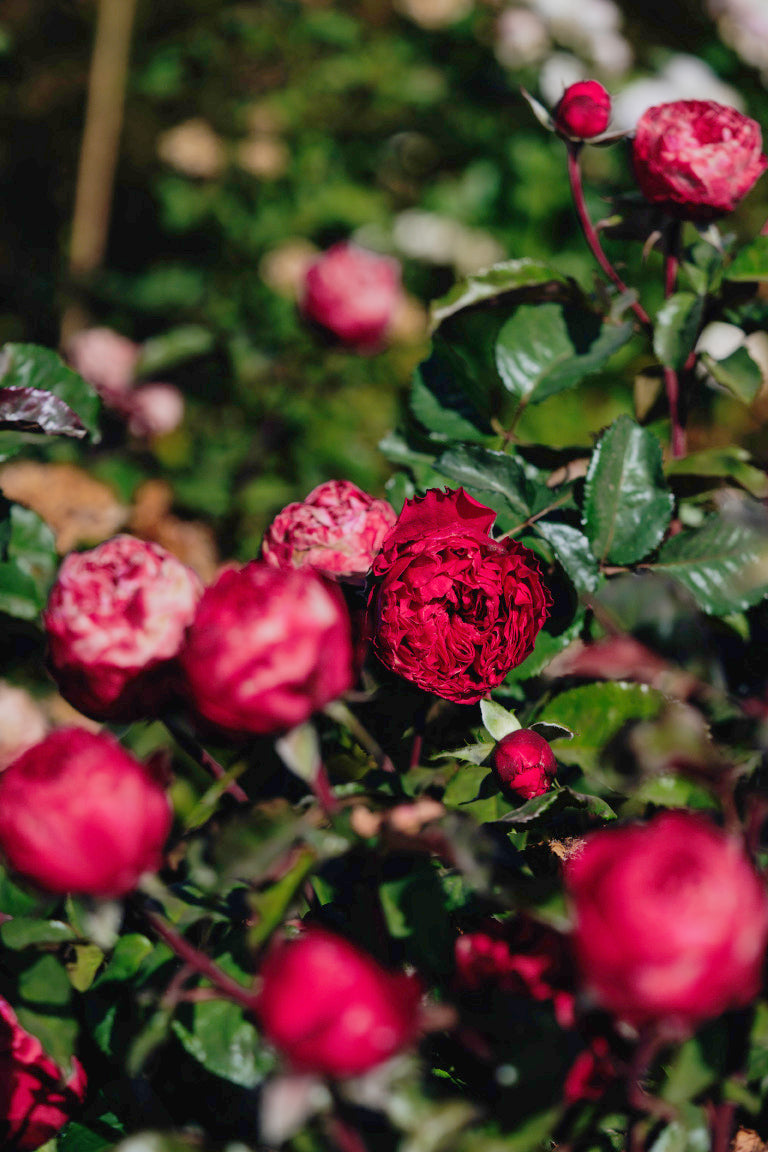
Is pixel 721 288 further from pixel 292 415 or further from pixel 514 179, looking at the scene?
pixel 514 179

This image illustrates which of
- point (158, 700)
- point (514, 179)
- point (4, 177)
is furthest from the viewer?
point (514, 179)

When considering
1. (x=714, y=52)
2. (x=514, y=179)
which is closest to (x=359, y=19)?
(x=514, y=179)

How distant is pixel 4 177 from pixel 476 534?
240 centimetres

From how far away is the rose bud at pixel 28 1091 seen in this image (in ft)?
1.77

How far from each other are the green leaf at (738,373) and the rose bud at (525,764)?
1.11 feet

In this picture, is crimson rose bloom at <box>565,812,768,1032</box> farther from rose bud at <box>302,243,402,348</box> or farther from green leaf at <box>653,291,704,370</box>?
rose bud at <box>302,243,402,348</box>

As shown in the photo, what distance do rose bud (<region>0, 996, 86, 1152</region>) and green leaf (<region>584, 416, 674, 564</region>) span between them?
18.3 inches

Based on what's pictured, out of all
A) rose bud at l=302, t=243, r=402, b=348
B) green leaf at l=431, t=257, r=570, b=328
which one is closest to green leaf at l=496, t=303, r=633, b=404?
green leaf at l=431, t=257, r=570, b=328

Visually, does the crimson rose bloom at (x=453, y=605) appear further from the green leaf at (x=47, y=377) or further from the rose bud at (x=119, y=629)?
the green leaf at (x=47, y=377)

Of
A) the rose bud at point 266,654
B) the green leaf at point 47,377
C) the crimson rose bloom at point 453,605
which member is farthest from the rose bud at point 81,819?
the green leaf at point 47,377

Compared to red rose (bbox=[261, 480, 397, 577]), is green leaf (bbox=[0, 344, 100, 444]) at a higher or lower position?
lower

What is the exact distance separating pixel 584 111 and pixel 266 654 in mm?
519

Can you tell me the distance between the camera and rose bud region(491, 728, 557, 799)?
513mm

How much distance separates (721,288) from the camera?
72cm
